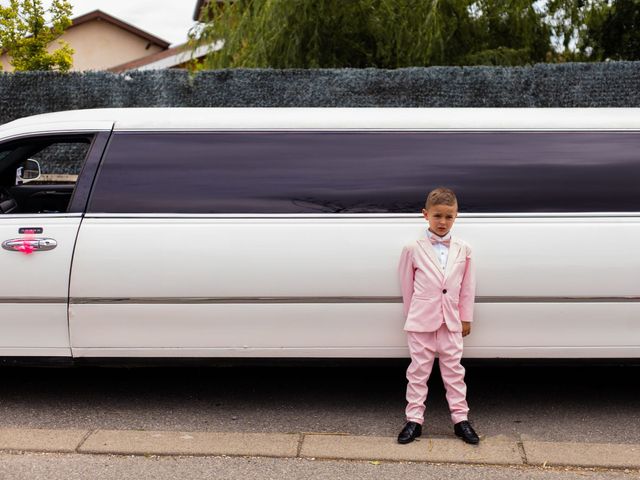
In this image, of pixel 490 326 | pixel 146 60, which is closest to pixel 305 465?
pixel 490 326

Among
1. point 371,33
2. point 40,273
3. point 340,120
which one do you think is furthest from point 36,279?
point 371,33

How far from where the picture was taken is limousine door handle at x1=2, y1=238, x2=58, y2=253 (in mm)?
4117

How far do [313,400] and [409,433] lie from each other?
0.86m

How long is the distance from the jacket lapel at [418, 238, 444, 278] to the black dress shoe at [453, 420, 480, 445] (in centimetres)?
76

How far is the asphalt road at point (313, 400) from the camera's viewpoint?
167 inches

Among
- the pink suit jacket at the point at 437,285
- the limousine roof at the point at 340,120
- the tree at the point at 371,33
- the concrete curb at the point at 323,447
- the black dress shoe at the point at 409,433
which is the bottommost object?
the concrete curb at the point at 323,447

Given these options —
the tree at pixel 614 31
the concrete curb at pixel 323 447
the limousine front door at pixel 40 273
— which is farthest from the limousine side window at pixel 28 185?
the tree at pixel 614 31

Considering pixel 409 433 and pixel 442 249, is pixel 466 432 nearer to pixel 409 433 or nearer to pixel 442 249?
pixel 409 433

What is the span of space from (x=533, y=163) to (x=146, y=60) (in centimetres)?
2271

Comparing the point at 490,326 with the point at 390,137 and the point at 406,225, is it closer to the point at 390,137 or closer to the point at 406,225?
the point at 406,225

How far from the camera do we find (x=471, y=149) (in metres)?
4.21

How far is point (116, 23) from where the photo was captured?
108ft

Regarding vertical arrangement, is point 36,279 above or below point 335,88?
below

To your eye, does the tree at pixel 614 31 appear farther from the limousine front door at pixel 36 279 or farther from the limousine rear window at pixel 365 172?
the limousine front door at pixel 36 279
